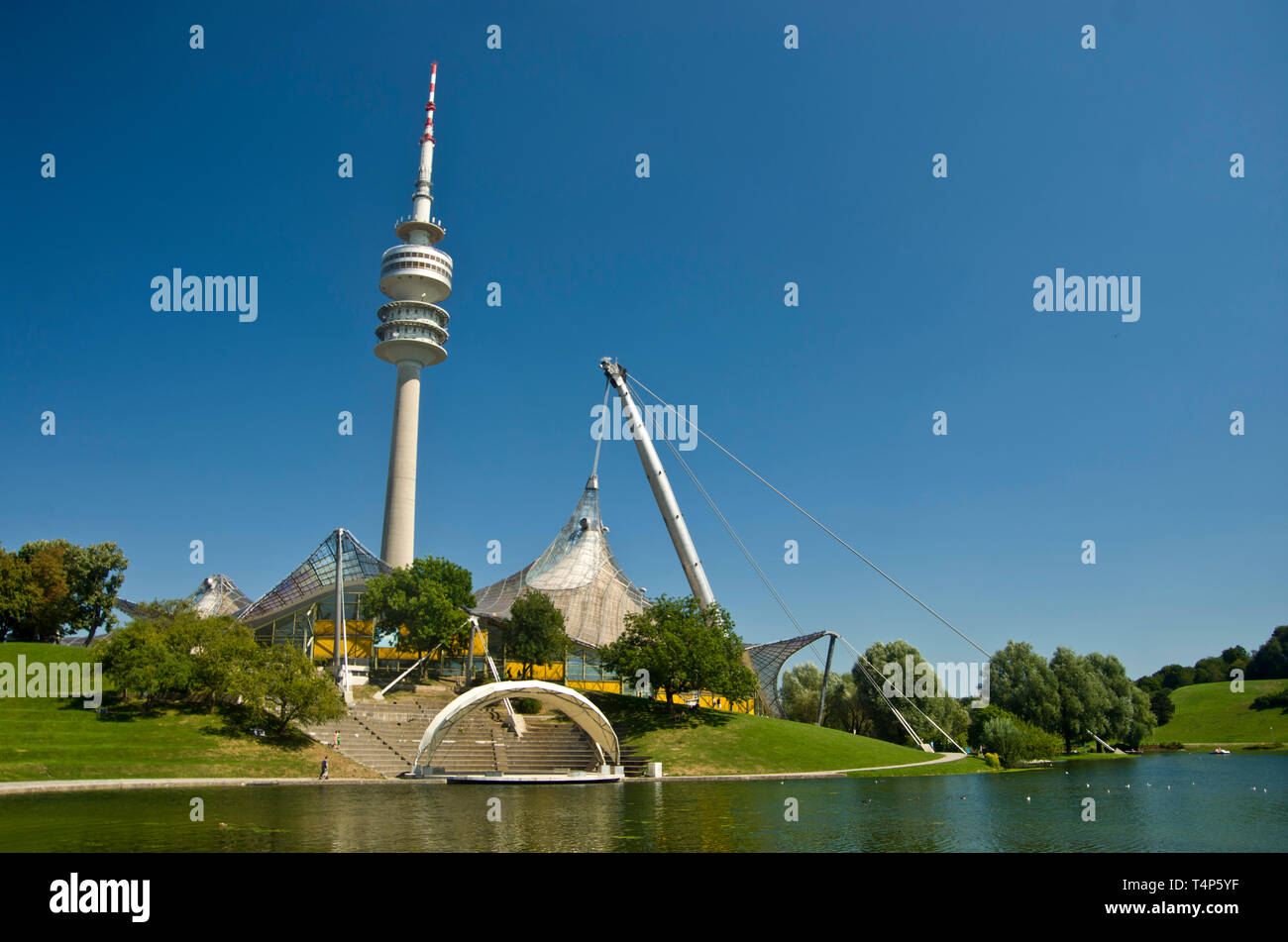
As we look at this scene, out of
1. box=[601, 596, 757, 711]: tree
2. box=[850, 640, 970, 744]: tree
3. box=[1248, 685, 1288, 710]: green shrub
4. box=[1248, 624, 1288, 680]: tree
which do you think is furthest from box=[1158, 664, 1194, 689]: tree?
box=[601, 596, 757, 711]: tree

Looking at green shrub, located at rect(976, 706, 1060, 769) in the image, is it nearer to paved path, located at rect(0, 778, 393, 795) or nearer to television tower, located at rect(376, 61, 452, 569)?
paved path, located at rect(0, 778, 393, 795)

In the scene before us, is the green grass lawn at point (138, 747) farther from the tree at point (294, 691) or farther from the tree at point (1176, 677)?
the tree at point (1176, 677)

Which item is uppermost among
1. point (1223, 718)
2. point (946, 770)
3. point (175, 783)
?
point (175, 783)

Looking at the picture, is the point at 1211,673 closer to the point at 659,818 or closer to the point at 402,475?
the point at 402,475

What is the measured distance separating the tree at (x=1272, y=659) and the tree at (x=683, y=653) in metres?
97.7

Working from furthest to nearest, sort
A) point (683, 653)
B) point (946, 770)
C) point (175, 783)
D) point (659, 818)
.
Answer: point (683, 653) → point (946, 770) → point (175, 783) → point (659, 818)

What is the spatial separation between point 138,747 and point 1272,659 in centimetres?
13469

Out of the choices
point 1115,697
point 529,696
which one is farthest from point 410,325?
point 1115,697

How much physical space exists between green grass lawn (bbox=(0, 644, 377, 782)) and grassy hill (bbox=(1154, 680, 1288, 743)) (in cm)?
8946

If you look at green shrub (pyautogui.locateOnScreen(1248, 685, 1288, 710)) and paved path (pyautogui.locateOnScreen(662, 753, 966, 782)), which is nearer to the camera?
paved path (pyautogui.locateOnScreen(662, 753, 966, 782))

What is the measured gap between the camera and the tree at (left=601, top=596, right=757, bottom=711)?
171 ft

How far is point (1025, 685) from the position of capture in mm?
68250
